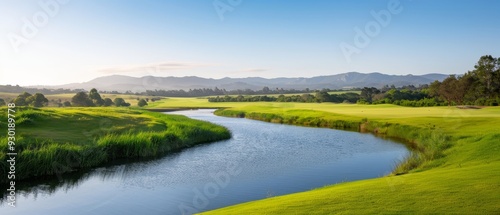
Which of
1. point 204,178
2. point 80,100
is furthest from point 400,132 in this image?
point 80,100

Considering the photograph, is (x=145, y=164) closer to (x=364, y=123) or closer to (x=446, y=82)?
(x=364, y=123)

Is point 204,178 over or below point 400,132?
below

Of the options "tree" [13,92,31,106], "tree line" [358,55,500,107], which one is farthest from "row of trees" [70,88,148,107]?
"tree line" [358,55,500,107]

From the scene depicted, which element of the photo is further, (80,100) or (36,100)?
(80,100)

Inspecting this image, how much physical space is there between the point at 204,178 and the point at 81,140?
12.3 metres

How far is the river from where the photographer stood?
57.9 feet

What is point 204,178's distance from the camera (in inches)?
917

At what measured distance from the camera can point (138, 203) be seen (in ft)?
58.5

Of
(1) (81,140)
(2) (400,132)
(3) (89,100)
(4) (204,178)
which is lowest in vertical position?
(4) (204,178)

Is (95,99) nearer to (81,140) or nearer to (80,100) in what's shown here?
(80,100)

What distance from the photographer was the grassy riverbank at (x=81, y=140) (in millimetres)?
22875

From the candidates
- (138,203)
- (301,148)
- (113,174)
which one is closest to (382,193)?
(138,203)

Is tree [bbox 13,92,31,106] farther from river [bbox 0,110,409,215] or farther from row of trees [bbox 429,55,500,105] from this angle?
row of trees [bbox 429,55,500,105]

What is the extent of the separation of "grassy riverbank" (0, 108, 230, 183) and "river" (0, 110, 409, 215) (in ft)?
4.80
